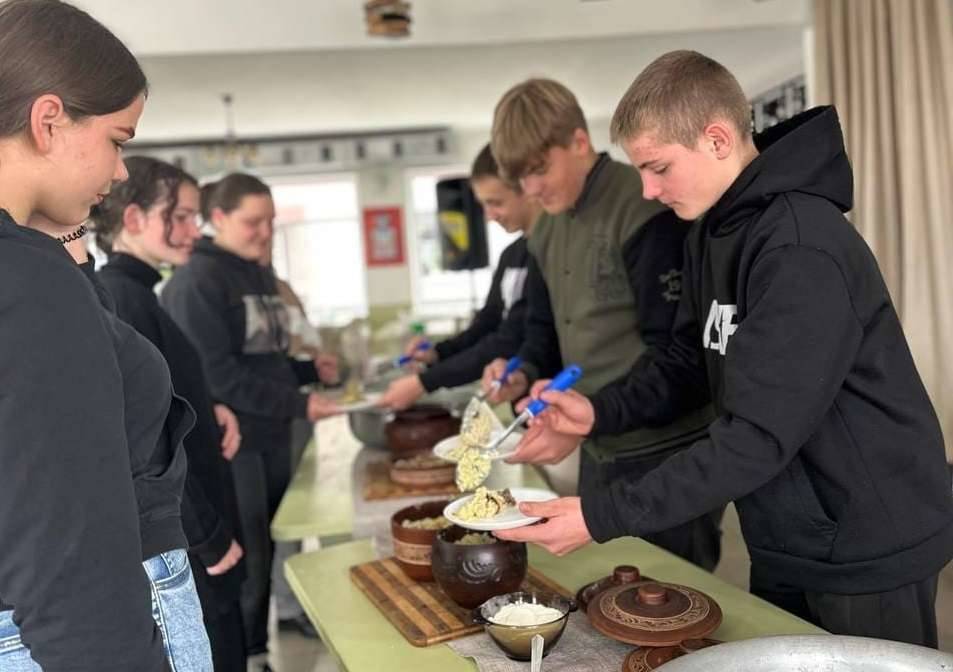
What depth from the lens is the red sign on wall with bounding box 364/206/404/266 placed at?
919 cm

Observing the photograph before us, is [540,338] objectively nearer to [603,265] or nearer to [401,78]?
[603,265]

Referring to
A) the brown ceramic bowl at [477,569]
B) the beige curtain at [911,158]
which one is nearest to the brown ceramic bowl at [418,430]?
the brown ceramic bowl at [477,569]

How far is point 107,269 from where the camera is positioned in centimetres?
172

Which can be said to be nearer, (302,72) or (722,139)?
(722,139)

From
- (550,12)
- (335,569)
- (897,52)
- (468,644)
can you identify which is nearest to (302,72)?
(550,12)

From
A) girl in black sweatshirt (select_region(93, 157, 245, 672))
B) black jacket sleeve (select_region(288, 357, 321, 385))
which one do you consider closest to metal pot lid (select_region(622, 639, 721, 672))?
girl in black sweatshirt (select_region(93, 157, 245, 672))

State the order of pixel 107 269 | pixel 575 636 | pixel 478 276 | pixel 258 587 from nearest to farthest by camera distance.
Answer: pixel 575 636 < pixel 107 269 < pixel 258 587 < pixel 478 276

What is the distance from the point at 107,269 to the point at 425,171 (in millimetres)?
7700

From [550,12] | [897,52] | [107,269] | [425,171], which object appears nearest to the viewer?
[107,269]

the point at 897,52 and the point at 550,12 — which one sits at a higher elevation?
the point at 550,12

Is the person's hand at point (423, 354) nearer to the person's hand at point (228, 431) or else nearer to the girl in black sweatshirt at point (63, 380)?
the person's hand at point (228, 431)

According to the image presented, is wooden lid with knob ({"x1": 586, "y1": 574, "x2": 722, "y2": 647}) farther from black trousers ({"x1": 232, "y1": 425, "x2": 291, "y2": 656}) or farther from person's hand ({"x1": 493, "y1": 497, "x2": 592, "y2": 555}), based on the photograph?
black trousers ({"x1": 232, "y1": 425, "x2": 291, "y2": 656})

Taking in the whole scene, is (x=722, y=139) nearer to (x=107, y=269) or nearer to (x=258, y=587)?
(x=107, y=269)

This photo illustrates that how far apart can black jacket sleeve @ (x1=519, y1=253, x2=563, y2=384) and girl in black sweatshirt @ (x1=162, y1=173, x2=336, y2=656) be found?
59 centimetres
